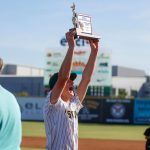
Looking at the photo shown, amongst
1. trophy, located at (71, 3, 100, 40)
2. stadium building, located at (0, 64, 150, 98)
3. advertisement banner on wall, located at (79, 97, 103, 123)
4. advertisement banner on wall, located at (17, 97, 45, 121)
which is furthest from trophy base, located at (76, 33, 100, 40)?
stadium building, located at (0, 64, 150, 98)

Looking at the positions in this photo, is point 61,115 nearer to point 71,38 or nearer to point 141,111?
point 71,38

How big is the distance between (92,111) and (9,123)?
35121 millimetres

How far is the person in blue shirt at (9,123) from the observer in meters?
4.38

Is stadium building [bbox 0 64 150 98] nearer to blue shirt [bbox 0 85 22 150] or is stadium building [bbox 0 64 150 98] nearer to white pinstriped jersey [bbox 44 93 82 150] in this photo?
white pinstriped jersey [bbox 44 93 82 150]

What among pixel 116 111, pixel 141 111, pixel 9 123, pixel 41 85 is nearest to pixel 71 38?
pixel 9 123

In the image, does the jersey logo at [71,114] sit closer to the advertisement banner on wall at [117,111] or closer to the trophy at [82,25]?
the trophy at [82,25]

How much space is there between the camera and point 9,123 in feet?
14.5

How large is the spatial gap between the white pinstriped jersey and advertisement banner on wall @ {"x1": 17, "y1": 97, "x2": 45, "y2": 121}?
36.1 m

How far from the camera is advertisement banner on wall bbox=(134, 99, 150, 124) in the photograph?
3841 cm

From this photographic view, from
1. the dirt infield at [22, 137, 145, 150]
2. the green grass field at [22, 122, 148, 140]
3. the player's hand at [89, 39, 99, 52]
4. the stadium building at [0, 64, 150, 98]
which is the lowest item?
the green grass field at [22, 122, 148, 140]

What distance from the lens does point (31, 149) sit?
1920 cm

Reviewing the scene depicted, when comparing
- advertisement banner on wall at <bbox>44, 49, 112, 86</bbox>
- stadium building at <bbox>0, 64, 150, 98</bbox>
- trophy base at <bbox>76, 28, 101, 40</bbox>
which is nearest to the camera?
trophy base at <bbox>76, 28, 101, 40</bbox>

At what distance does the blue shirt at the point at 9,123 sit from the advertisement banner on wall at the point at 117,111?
34.4 m

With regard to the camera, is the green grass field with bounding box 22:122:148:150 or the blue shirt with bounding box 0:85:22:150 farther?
the green grass field with bounding box 22:122:148:150
